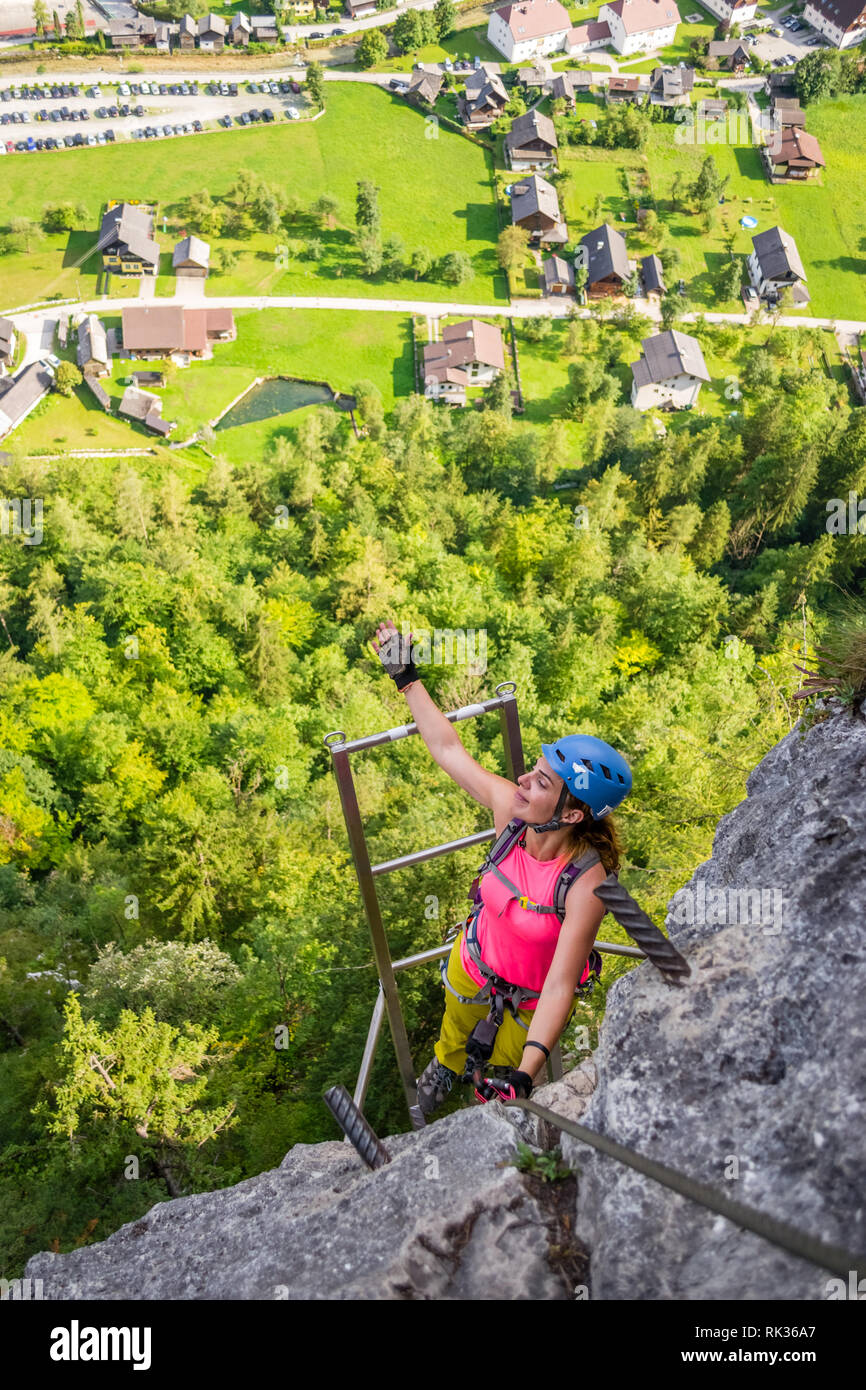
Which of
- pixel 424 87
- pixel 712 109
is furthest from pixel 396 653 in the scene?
A: pixel 712 109

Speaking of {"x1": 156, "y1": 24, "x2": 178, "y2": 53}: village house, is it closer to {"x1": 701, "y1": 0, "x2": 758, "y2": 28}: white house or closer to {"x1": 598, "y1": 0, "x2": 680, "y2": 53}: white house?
{"x1": 598, "y1": 0, "x2": 680, "y2": 53}: white house

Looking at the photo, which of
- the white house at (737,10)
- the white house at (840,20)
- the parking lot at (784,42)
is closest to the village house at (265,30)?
the white house at (737,10)

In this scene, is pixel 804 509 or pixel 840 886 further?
pixel 804 509

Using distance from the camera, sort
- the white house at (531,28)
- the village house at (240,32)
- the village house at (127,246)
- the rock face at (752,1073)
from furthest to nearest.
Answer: the village house at (240,32)
the white house at (531,28)
the village house at (127,246)
the rock face at (752,1073)

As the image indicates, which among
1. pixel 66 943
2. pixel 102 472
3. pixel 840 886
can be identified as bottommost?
pixel 102 472

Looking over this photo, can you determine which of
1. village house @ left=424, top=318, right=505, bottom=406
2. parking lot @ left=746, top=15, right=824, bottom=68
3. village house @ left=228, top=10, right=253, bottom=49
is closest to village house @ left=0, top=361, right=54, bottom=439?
village house @ left=424, top=318, right=505, bottom=406

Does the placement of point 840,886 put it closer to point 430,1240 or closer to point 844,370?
point 430,1240

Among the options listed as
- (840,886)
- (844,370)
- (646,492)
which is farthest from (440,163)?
(840,886)

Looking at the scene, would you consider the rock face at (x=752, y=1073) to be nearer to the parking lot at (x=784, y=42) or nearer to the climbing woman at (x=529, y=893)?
the climbing woman at (x=529, y=893)
